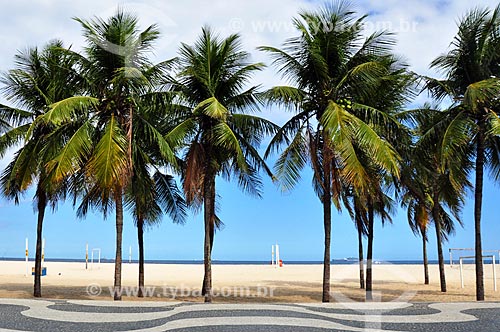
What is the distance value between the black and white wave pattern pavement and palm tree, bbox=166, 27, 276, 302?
5417 mm

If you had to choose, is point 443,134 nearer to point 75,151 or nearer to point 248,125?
point 248,125

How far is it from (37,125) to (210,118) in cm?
527

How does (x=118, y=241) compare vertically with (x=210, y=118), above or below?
below

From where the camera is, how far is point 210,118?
55.0 feet

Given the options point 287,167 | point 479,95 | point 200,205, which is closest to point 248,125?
point 287,167

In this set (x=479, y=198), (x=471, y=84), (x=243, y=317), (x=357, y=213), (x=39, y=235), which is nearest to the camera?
(x=243, y=317)

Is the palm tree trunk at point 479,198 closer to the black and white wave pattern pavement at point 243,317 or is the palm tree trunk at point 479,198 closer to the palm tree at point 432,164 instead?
the palm tree at point 432,164

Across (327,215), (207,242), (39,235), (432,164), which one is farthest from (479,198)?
(39,235)

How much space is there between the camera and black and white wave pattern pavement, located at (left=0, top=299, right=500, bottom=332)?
29.0 ft

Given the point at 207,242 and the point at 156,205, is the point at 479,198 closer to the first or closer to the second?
the point at 207,242

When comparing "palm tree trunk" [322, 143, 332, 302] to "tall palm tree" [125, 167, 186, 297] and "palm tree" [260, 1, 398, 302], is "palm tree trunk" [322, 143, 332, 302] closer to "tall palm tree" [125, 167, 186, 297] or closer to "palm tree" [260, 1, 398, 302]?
"palm tree" [260, 1, 398, 302]

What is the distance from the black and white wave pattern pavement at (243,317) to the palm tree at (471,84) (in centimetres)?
537

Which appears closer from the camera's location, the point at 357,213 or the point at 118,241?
the point at 118,241

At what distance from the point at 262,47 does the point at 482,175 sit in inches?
307
